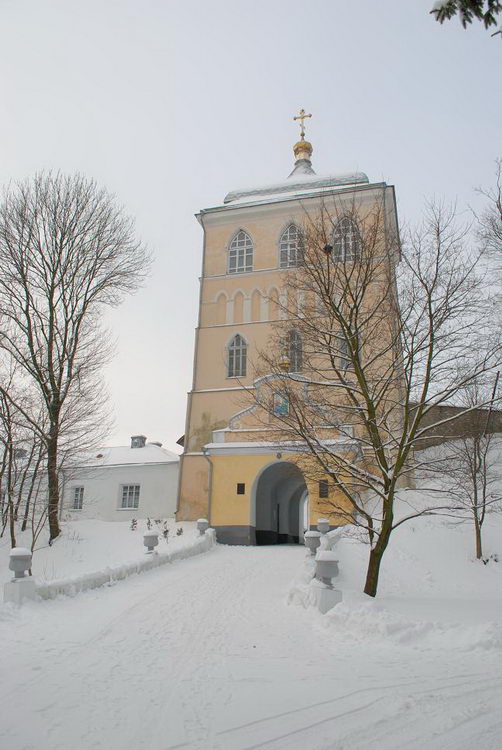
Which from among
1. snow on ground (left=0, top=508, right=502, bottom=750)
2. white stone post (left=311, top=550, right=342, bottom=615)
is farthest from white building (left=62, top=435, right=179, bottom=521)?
white stone post (left=311, top=550, right=342, bottom=615)

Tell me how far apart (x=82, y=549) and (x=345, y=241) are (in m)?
14.7

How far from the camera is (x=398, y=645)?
718 cm

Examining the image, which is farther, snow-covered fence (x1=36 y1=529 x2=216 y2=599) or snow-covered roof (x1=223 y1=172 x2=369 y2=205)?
snow-covered roof (x1=223 y1=172 x2=369 y2=205)

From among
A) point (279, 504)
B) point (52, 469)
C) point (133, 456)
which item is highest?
point (133, 456)

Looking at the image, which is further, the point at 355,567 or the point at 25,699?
the point at 355,567

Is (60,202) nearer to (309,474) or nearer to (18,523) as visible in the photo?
(18,523)

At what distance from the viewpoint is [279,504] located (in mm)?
28156

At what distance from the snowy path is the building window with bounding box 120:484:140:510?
2100cm

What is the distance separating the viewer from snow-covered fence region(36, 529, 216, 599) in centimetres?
1006

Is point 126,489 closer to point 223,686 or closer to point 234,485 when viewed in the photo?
point 234,485

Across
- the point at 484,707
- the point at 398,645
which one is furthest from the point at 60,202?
the point at 484,707

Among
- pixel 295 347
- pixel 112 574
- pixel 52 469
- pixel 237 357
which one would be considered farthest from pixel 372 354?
pixel 237 357

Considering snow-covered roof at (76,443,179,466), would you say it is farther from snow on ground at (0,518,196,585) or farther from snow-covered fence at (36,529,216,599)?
snow-covered fence at (36,529,216,599)

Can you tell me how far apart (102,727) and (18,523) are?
2038 centimetres
